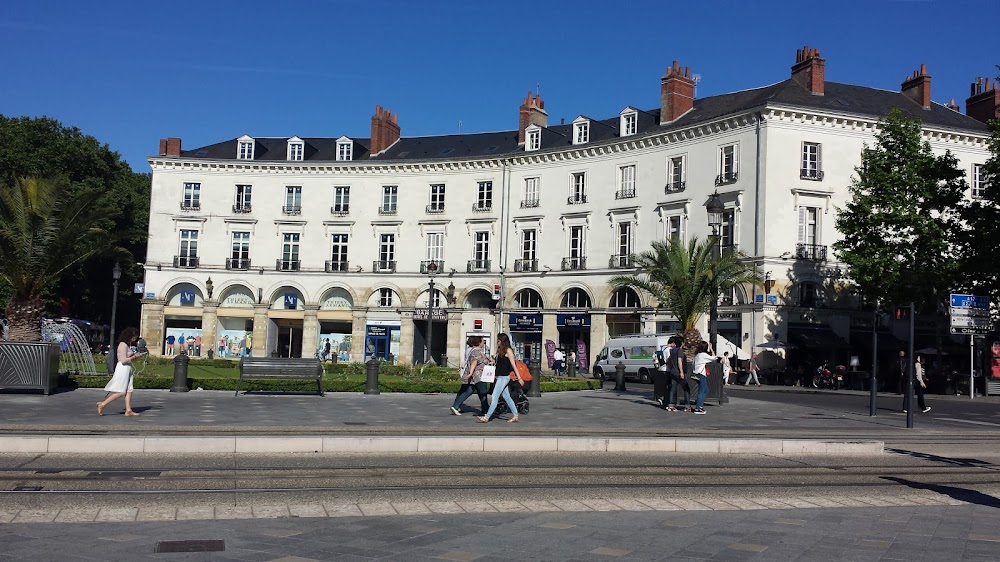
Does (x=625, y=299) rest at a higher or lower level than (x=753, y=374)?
higher

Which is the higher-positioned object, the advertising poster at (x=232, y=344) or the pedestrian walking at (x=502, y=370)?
the pedestrian walking at (x=502, y=370)

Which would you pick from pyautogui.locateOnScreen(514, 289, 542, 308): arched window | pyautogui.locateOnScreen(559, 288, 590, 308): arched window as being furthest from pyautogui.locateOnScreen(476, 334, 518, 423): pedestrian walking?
pyautogui.locateOnScreen(514, 289, 542, 308): arched window

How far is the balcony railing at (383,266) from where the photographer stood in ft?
185

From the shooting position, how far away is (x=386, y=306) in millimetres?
56156

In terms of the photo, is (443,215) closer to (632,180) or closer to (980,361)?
(632,180)

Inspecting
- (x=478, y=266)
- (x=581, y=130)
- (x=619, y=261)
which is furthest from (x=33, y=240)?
(x=581, y=130)

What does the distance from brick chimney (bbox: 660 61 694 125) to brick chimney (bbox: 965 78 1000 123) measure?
54.4ft

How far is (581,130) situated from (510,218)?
6.92 meters

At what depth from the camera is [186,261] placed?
188ft

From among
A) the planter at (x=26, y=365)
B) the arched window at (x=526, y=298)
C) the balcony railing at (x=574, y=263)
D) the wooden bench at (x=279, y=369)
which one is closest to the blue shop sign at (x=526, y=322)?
the arched window at (x=526, y=298)

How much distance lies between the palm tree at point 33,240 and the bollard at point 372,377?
8.31 metres

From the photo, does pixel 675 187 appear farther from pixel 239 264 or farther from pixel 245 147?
pixel 245 147

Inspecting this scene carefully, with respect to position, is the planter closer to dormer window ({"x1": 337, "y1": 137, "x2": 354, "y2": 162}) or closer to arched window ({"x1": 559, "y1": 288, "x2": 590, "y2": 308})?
arched window ({"x1": 559, "y1": 288, "x2": 590, "y2": 308})

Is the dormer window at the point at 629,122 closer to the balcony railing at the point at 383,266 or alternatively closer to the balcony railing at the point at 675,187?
the balcony railing at the point at 675,187
